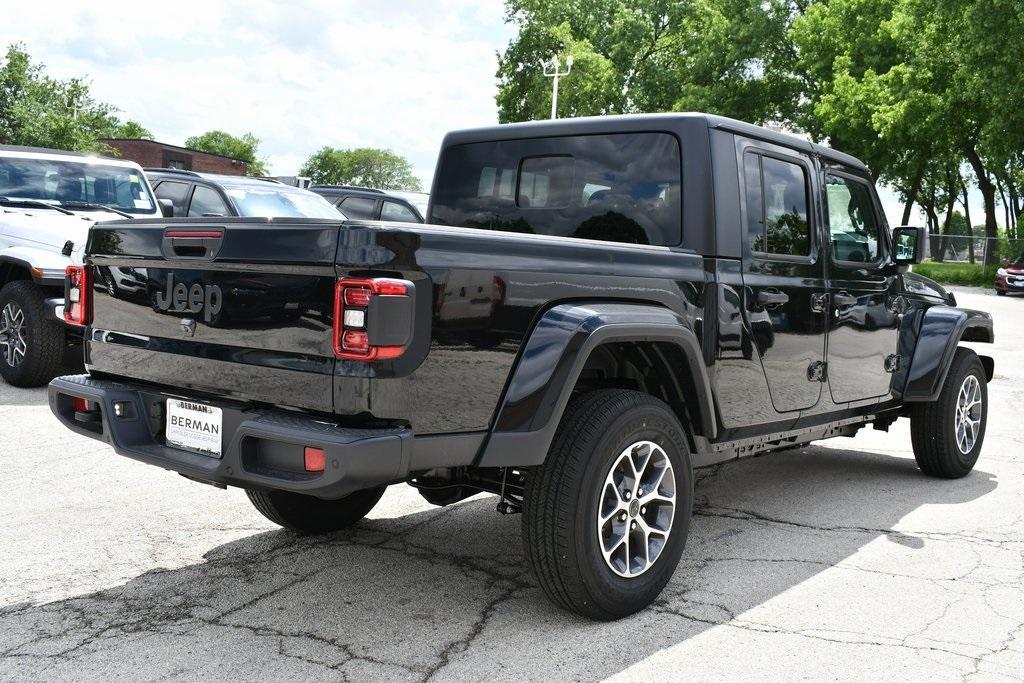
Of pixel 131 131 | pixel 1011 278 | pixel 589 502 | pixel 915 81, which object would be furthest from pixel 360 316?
pixel 131 131

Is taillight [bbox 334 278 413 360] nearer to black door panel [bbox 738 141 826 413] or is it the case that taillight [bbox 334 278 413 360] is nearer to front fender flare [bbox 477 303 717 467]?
front fender flare [bbox 477 303 717 467]

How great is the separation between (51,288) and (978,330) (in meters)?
6.92

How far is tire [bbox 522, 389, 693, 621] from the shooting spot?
140 inches

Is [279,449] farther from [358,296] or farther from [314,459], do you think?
[358,296]

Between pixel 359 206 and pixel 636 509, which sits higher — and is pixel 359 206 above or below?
above

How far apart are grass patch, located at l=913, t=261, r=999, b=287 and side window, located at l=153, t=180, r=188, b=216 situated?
87.4ft

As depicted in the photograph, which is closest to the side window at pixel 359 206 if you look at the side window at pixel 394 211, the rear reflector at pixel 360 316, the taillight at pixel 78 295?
the side window at pixel 394 211

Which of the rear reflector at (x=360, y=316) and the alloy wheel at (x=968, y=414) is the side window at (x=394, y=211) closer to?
the alloy wheel at (x=968, y=414)

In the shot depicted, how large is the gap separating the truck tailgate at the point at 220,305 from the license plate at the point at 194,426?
8 cm

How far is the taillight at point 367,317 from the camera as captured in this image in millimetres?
3061

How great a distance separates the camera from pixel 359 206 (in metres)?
15.5

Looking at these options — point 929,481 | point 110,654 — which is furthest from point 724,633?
point 929,481

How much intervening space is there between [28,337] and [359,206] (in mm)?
7539

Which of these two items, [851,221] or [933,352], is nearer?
[851,221]
